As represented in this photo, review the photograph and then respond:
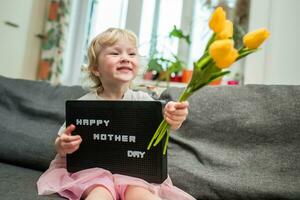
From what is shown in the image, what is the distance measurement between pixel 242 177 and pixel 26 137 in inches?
36.4

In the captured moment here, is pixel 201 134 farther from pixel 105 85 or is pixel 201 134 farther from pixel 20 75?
pixel 20 75

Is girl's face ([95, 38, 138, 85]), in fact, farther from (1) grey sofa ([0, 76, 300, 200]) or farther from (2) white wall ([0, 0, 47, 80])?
(2) white wall ([0, 0, 47, 80])

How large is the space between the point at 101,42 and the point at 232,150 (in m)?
0.61

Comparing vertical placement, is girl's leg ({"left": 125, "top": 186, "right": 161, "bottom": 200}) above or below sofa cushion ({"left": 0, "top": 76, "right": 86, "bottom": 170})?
below

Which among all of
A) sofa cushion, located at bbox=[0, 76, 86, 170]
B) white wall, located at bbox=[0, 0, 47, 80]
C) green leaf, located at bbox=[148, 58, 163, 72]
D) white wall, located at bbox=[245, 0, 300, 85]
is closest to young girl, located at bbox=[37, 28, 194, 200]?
sofa cushion, located at bbox=[0, 76, 86, 170]

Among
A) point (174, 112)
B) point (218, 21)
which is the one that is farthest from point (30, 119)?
point (218, 21)

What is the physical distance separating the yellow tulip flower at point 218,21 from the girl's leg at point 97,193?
1.78 feet

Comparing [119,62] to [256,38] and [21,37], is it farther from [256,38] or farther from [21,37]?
[21,37]

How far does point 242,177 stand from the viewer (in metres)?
1.03

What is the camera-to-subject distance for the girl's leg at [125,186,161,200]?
2.67 ft

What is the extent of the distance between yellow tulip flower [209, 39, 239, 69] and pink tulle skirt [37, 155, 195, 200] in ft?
1.70

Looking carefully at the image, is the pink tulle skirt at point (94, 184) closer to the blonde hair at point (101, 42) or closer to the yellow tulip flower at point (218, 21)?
the blonde hair at point (101, 42)

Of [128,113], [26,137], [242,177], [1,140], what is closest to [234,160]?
[242,177]

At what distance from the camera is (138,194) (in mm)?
833
